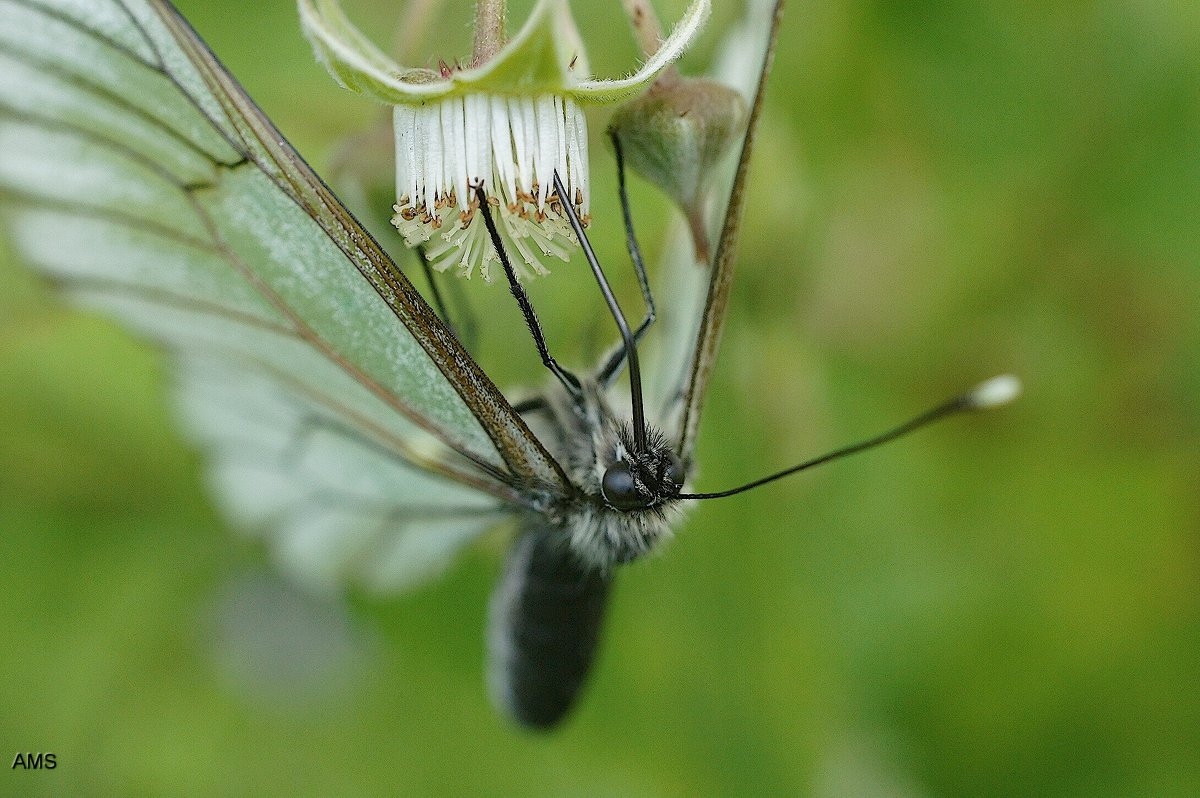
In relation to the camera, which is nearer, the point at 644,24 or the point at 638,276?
the point at 644,24

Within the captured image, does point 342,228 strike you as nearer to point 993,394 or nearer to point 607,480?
point 607,480

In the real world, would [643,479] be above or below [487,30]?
below

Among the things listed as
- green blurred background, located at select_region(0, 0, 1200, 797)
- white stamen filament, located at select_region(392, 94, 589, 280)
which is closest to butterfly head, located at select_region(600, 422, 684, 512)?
white stamen filament, located at select_region(392, 94, 589, 280)

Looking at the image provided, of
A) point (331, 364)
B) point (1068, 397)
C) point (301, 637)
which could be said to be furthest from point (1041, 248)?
point (301, 637)

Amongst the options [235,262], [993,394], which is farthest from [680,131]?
[235,262]

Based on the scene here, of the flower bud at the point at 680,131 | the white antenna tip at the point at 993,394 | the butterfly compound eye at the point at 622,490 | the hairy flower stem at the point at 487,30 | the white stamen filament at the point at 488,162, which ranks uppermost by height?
the hairy flower stem at the point at 487,30

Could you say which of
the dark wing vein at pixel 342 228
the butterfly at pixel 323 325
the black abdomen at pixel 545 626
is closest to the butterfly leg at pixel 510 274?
the butterfly at pixel 323 325

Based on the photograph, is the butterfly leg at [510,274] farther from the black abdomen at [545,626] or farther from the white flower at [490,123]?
the black abdomen at [545,626]
